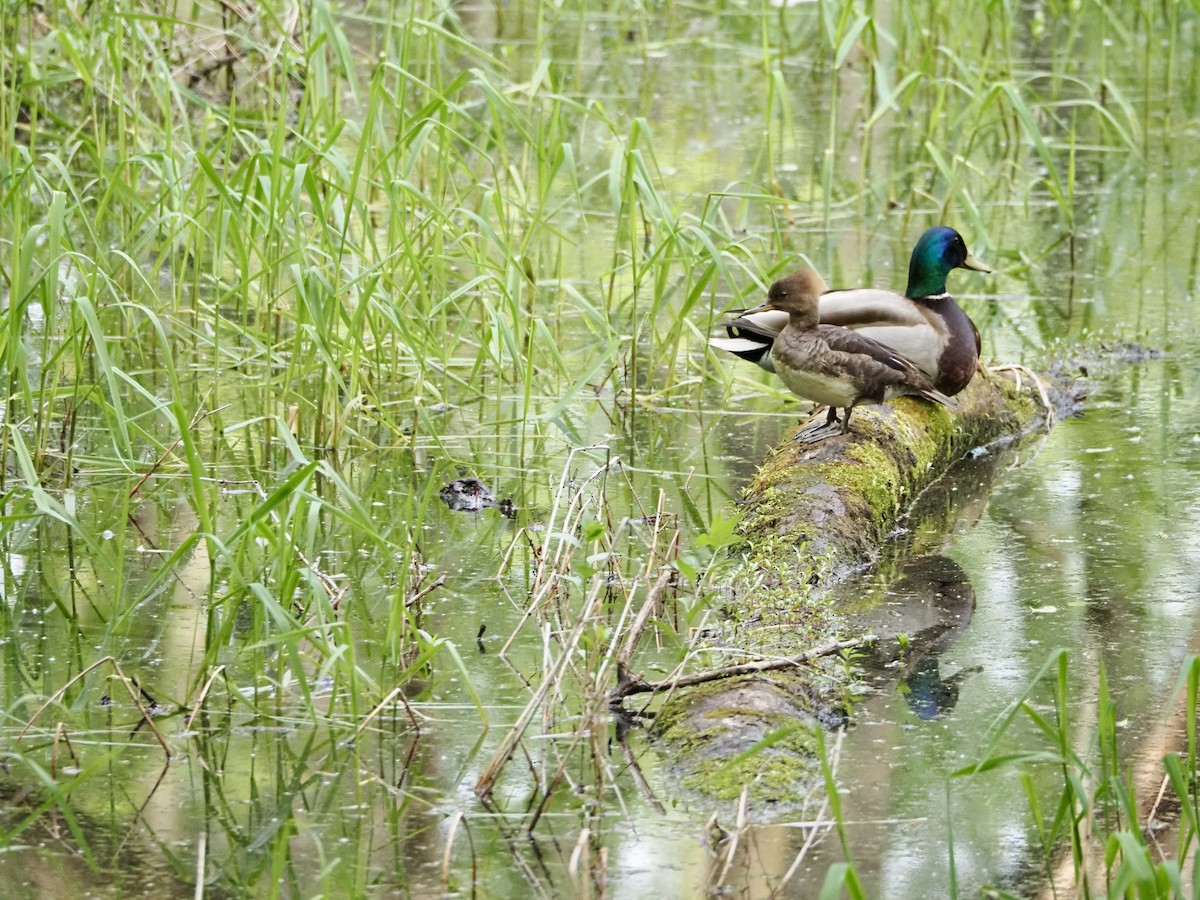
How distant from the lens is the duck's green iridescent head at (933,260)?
5.55 meters

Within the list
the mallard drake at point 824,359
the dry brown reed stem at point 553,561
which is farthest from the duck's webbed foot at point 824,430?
the dry brown reed stem at point 553,561

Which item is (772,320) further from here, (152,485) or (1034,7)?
(1034,7)

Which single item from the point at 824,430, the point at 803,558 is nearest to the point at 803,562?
the point at 803,558

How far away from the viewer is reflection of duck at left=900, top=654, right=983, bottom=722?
382 cm

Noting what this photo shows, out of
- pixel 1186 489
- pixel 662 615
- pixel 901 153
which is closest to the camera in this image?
pixel 662 615

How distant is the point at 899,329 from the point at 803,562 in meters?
1.17

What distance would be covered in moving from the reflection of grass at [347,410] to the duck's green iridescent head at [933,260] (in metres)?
0.47

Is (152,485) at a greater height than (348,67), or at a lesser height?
lesser

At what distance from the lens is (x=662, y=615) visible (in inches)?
166

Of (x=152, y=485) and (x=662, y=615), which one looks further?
(x=152, y=485)

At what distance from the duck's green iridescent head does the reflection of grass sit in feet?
1.54

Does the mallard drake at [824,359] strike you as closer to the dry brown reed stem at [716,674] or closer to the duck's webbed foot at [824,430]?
the duck's webbed foot at [824,430]

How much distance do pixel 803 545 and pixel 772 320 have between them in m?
1.04

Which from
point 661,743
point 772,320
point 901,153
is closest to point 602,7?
point 901,153
